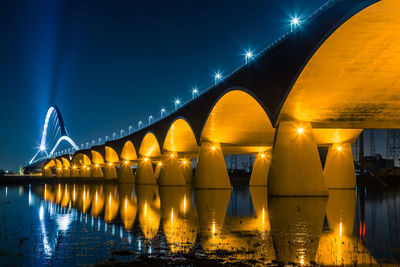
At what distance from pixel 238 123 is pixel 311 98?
1836 centimetres

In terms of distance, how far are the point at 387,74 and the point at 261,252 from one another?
65.7 feet

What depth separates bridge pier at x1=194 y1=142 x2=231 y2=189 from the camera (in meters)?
50.1

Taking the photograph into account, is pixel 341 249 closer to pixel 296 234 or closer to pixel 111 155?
pixel 296 234

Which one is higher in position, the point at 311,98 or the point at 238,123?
the point at 238,123

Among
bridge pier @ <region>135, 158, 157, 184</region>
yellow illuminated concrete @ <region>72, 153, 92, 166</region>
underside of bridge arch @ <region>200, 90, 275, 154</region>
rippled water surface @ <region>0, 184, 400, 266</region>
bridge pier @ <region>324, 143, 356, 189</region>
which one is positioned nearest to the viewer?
rippled water surface @ <region>0, 184, 400, 266</region>

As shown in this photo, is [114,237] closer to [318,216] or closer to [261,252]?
[261,252]

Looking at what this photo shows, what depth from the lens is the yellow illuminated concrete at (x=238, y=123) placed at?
40719 millimetres

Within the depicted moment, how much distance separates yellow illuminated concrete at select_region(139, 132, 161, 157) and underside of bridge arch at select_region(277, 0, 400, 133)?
45208mm

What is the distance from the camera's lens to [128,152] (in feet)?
320

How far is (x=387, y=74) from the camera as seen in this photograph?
26.2 meters

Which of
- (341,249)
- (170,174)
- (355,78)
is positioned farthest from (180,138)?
(341,249)

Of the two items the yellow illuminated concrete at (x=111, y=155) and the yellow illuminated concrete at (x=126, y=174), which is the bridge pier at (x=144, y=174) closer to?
the yellow illuminated concrete at (x=126, y=174)

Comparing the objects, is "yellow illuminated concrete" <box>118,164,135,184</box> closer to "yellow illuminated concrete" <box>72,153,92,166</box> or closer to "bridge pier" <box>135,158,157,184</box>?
"bridge pier" <box>135,158,157,184</box>

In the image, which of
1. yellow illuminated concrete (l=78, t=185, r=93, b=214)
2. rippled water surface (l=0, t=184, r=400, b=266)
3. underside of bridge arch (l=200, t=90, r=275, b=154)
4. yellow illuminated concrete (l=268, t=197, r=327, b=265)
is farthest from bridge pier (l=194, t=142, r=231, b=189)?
rippled water surface (l=0, t=184, r=400, b=266)
